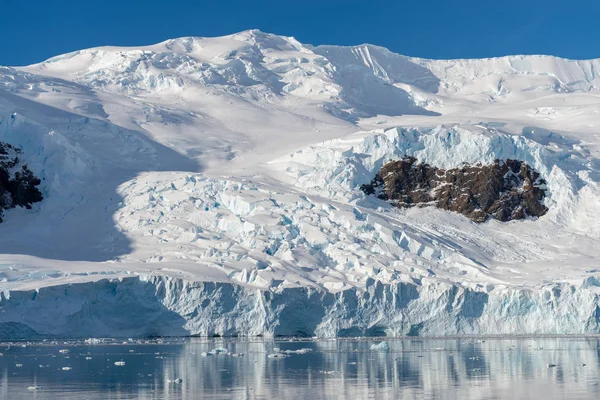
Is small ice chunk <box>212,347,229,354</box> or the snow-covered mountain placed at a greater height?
the snow-covered mountain

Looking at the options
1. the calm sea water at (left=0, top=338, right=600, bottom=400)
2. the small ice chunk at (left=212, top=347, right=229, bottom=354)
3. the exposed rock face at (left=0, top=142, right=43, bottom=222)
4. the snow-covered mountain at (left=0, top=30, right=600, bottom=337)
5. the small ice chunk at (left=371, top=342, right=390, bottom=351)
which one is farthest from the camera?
the exposed rock face at (left=0, top=142, right=43, bottom=222)

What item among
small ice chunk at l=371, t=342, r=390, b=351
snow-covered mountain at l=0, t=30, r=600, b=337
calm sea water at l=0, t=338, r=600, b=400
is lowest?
calm sea water at l=0, t=338, r=600, b=400

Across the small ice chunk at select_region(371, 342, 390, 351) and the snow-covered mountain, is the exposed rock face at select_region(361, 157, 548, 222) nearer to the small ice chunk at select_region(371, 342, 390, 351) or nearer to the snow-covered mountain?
the snow-covered mountain

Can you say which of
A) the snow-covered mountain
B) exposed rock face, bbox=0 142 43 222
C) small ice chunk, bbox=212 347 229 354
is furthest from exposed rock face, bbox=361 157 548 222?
small ice chunk, bbox=212 347 229 354

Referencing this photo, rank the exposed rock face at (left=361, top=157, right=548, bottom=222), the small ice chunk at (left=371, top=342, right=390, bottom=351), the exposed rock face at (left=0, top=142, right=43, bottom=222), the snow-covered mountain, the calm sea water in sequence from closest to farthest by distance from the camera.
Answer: the calm sea water
the small ice chunk at (left=371, top=342, right=390, bottom=351)
the snow-covered mountain
the exposed rock face at (left=0, top=142, right=43, bottom=222)
the exposed rock face at (left=361, top=157, right=548, bottom=222)

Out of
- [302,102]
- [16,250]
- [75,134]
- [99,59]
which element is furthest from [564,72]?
[16,250]

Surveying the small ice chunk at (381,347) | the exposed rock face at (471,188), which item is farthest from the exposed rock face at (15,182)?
the small ice chunk at (381,347)

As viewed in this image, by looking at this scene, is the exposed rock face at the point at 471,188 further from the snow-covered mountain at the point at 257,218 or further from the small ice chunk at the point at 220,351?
the small ice chunk at the point at 220,351
